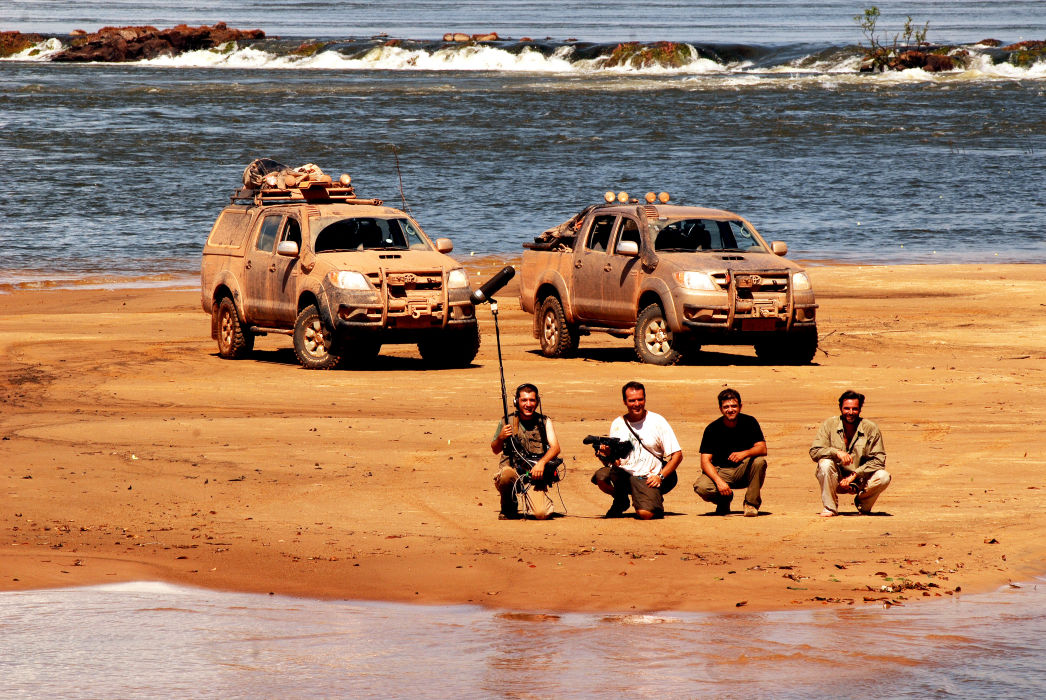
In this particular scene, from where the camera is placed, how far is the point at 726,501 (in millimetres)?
11211

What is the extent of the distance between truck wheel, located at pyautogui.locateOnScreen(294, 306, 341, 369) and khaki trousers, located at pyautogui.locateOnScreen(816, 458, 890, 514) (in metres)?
8.44

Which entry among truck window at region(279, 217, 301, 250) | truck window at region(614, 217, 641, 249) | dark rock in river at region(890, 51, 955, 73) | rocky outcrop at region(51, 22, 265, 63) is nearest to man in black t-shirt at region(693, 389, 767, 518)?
truck window at region(614, 217, 641, 249)

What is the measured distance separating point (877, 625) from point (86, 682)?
4.23 meters

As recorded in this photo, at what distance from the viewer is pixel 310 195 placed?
64.6 ft

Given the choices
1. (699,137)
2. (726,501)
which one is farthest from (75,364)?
(699,137)

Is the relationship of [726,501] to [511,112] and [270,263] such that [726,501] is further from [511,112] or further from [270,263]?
[511,112]

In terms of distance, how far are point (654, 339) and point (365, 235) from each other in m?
3.80

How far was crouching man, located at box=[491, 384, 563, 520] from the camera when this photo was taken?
35.7 ft

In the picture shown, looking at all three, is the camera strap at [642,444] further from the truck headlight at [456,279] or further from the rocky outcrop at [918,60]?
the rocky outcrop at [918,60]

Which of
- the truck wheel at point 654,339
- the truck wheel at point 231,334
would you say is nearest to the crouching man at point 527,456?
the truck wheel at point 654,339

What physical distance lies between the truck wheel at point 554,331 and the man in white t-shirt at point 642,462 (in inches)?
320

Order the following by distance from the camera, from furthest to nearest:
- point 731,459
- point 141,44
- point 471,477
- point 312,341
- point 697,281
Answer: point 141,44
point 312,341
point 697,281
point 471,477
point 731,459

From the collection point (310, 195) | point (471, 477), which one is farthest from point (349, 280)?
point (471, 477)

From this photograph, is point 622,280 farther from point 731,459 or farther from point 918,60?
point 918,60
